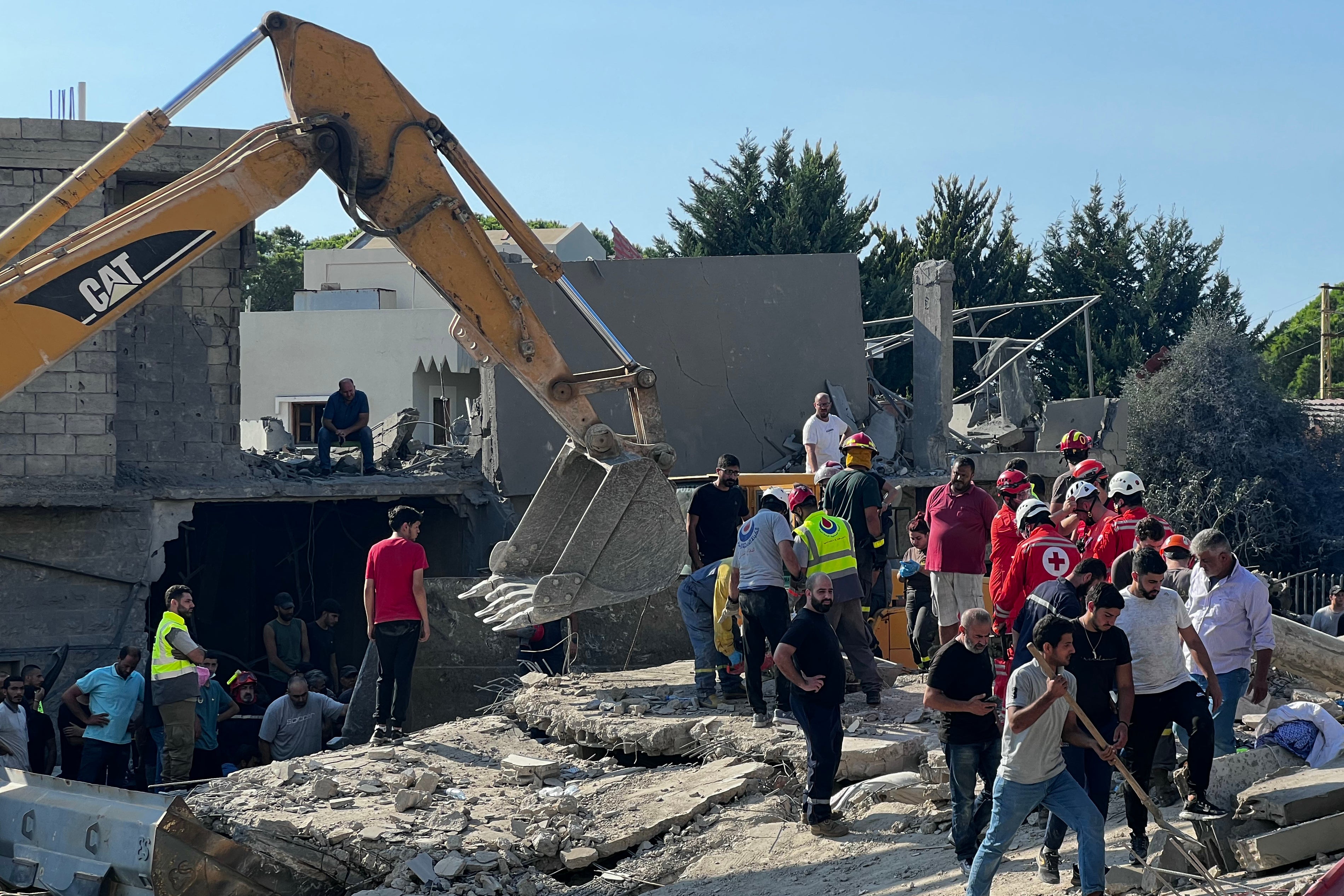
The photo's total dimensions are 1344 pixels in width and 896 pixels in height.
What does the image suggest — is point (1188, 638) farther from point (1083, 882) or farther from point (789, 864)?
point (789, 864)

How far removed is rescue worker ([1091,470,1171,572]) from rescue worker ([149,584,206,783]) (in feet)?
21.0

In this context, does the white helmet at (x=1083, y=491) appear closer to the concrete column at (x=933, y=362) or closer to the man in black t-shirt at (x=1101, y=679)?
the man in black t-shirt at (x=1101, y=679)

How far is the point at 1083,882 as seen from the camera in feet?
19.3

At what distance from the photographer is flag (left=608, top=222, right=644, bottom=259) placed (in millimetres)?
40719

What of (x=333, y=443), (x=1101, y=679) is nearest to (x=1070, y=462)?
(x=1101, y=679)

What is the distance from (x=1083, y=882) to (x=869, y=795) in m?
2.33

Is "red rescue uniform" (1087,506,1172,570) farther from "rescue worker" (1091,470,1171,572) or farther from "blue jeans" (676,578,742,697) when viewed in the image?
"blue jeans" (676,578,742,697)

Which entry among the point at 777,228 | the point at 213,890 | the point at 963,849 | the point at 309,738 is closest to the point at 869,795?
the point at 963,849

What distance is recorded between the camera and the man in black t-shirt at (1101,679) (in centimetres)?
624

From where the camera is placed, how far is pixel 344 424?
53.1 ft

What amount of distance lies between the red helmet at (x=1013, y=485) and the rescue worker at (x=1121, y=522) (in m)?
0.51

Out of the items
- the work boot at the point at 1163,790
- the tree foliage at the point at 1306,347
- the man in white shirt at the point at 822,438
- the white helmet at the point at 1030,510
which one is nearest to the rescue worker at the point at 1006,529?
the white helmet at the point at 1030,510

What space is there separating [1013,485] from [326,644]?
8.98 meters

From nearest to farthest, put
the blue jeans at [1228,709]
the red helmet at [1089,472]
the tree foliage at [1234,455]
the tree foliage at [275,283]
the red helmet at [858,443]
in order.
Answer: the blue jeans at [1228,709], the red helmet at [1089,472], the red helmet at [858,443], the tree foliage at [1234,455], the tree foliage at [275,283]
